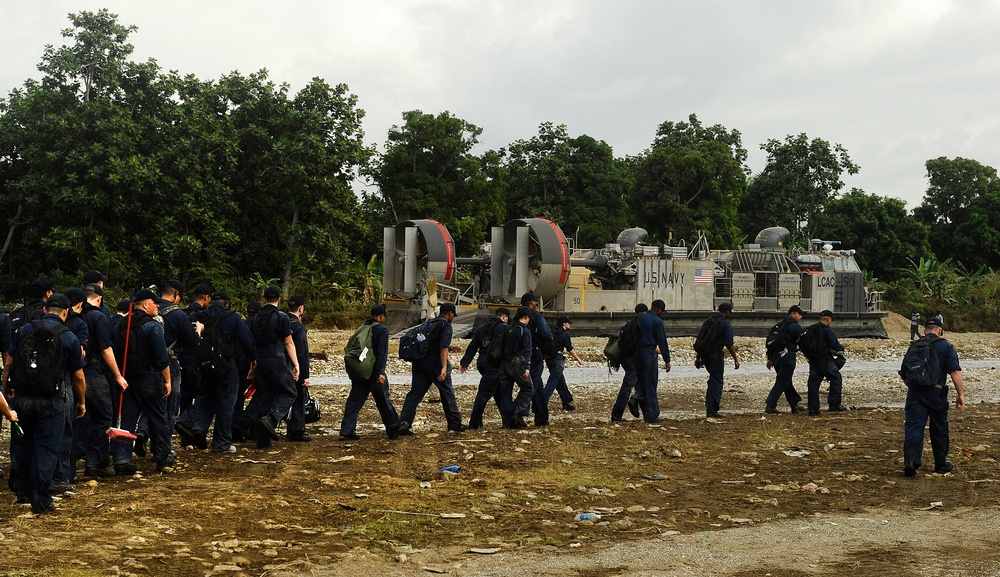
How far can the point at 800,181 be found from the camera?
177 ft

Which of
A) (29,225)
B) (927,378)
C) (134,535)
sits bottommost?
(134,535)

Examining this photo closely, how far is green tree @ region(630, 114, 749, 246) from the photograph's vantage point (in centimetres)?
4947

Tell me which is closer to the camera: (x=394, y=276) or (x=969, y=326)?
(x=394, y=276)

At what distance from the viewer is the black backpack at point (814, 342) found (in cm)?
1458

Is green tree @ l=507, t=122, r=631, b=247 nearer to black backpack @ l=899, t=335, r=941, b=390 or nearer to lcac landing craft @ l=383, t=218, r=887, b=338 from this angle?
lcac landing craft @ l=383, t=218, r=887, b=338

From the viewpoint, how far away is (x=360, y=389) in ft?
38.2

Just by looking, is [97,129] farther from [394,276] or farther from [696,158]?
[696,158]

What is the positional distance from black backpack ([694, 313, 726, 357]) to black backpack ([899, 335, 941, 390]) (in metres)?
3.91

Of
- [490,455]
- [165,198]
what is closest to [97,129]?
[165,198]

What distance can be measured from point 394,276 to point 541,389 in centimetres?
1545

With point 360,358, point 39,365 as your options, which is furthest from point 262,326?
point 39,365

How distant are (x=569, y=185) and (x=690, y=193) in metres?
5.92

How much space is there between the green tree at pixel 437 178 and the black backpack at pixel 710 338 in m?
27.5

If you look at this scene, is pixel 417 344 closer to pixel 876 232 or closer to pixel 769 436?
pixel 769 436
